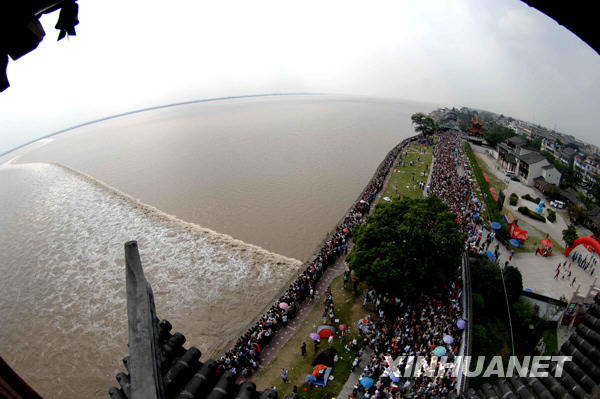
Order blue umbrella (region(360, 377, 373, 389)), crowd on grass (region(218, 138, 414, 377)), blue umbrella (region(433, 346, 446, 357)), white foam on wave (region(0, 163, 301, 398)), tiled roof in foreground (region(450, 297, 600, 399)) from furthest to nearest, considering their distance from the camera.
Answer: white foam on wave (region(0, 163, 301, 398)), crowd on grass (region(218, 138, 414, 377)), blue umbrella (region(433, 346, 446, 357)), blue umbrella (region(360, 377, 373, 389)), tiled roof in foreground (region(450, 297, 600, 399))

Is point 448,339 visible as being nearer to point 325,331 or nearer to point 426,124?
point 325,331

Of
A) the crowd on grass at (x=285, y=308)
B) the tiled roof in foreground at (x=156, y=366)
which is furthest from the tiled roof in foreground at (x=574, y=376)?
the crowd on grass at (x=285, y=308)

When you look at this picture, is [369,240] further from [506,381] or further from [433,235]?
[506,381]

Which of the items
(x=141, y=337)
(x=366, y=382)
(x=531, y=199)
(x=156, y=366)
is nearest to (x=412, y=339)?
(x=366, y=382)

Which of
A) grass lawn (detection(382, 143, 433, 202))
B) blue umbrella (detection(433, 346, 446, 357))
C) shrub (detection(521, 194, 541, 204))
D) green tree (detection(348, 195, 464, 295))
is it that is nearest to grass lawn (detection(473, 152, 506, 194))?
shrub (detection(521, 194, 541, 204))

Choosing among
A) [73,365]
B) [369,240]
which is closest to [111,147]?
[73,365]

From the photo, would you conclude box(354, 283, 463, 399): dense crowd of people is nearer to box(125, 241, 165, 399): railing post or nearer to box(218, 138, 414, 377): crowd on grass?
box(218, 138, 414, 377): crowd on grass

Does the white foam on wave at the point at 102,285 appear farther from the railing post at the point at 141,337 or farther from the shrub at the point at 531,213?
the shrub at the point at 531,213
